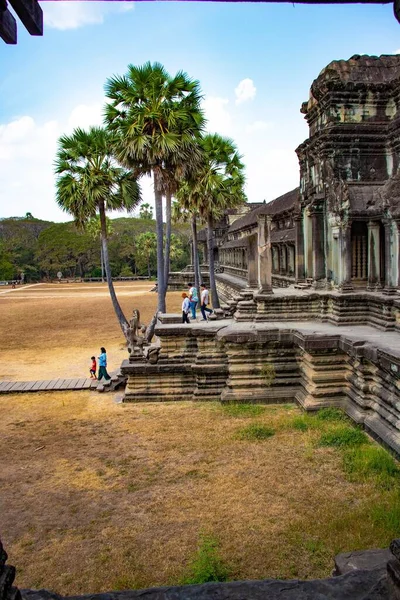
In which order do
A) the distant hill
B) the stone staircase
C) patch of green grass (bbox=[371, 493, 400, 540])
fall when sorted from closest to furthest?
patch of green grass (bbox=[371, 493, 400, 540])
the stone staircase
the distant hill

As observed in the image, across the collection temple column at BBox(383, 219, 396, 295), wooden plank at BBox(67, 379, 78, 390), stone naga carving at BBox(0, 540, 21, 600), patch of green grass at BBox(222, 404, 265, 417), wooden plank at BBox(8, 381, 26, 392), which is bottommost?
patch of green grass at BBox(222, 404, 265, 417)

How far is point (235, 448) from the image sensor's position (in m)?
7.98

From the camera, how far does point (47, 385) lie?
1236 cm

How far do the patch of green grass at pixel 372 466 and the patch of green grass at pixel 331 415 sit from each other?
5.16 ft

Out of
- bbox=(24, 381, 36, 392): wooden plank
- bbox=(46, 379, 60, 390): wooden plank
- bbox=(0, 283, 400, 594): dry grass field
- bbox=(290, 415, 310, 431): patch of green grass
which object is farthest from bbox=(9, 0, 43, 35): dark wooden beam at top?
bbox=(24, 381, 36, 392): wooden plank

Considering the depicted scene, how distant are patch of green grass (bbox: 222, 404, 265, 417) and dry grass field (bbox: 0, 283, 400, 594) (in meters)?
0.06

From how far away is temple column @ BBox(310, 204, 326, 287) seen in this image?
45.7 ft

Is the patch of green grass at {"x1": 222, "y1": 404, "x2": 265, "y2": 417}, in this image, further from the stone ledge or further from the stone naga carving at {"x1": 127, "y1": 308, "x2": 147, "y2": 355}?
the stone ledge

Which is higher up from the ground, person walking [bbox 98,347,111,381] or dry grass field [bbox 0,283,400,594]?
person walking [bbox 98,347,111,381]

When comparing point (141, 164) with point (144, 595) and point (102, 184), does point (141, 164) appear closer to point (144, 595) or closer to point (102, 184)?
point (102, 184)

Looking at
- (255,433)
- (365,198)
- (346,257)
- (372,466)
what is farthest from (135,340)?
(365,198)

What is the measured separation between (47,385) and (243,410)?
5.30 metres

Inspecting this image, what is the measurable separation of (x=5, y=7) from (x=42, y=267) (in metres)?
74.1

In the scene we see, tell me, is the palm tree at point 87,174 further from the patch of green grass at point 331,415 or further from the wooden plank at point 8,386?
the patch of green grass at point 331,415
